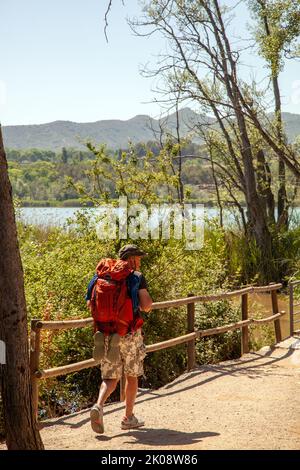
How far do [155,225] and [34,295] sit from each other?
290 centimetres

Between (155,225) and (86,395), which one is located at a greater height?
(155,225)

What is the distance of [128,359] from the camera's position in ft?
23.3

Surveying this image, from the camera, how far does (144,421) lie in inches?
302

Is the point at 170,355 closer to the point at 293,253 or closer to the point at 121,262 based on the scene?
the point at 121,262

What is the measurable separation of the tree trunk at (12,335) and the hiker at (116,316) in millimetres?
1326

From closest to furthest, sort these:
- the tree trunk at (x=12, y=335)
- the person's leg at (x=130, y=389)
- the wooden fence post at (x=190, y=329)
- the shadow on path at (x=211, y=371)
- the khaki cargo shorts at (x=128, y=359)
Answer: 1. the tree trunk at (x=12, y=335)
2. the khaki cargo shorts at (x=128, y=359)
3. the person's leg at (x=130, y=389)
4. the shadow on path at (x=211, y=371)
5. the wooden fence post at (x=190, y=329)

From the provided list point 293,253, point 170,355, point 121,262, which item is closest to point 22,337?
point 121,262

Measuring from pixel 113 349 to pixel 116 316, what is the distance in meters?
0.32

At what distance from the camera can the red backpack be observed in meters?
6.84

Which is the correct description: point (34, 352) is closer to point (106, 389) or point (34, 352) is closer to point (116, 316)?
point (106, 389)

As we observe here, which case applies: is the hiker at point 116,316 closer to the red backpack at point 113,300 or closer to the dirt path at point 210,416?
the red backpack at point 113,300

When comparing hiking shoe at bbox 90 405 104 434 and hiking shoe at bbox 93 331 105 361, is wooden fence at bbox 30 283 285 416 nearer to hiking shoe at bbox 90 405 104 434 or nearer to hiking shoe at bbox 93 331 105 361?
hiking shoe at bbox 93 331 105 361

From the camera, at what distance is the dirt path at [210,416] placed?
6773 millimetres

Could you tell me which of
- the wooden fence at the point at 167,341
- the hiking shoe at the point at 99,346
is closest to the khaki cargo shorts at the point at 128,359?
Answer: the hiking shoe at the point at 99,346
